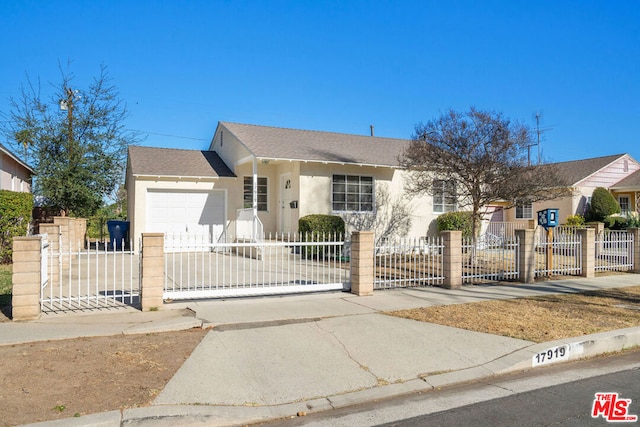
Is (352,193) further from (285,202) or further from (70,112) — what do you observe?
(70,112)

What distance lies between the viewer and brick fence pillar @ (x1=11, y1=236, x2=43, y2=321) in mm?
7230

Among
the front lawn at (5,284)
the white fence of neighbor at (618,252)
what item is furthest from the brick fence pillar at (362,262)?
the white fence of neighbor at (618,252)

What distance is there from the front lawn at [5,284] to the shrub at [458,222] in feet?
50.0

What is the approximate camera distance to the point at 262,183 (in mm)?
19906

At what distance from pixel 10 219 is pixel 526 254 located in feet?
48.1

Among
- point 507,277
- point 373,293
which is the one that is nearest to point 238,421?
point 373,293

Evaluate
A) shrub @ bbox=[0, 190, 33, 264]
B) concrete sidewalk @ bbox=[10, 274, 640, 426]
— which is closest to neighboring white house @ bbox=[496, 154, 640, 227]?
concrete sidewalk @ bbox=[10, 274, 640, 426]

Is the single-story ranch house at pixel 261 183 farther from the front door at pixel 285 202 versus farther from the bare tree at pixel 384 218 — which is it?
the bare tree at pixel 384 218

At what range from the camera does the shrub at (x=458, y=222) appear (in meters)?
19.3

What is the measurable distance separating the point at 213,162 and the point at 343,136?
6.13 m

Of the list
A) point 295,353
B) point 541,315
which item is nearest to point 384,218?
point 541,315

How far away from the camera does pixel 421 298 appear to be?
980cm

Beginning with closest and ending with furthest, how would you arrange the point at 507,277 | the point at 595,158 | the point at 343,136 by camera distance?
the point at 507,277
the point at 343,136
the point at 595,158

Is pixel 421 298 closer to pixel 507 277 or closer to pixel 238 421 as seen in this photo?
pixel 507 277
